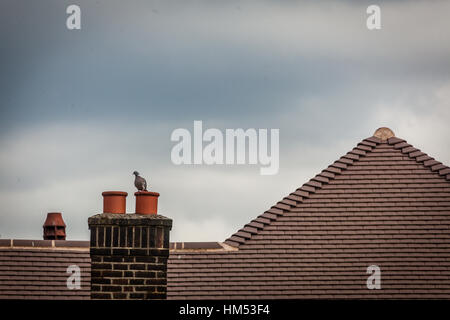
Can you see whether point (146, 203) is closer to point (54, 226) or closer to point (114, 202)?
point (114, 202)

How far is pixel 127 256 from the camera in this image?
1123 cm

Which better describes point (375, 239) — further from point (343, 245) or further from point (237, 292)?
point (237, 292)

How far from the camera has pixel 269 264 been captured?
56.9ft

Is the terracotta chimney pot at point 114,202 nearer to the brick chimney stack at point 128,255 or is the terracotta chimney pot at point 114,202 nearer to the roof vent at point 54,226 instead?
the brick chimney stack at point 128,255

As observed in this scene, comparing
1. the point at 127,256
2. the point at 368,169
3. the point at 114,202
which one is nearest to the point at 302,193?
the point at 368,169

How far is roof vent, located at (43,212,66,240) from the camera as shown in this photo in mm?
28266

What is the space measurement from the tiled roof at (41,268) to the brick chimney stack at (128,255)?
5.26 meters

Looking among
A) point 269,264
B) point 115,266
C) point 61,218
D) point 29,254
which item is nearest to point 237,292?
point 269,264

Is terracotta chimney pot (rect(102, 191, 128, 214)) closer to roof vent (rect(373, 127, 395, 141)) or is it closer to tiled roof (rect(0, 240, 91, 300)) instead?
tiled roof (rect(0, 240, 91, 300))

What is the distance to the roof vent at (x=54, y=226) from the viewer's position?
28.3 m

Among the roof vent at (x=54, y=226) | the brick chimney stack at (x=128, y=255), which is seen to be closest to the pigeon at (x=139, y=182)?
the brick chimney stack at (x=128, y=255)

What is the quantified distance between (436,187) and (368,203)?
1.55 metres

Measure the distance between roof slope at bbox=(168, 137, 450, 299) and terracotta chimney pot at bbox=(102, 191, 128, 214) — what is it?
18.0ft

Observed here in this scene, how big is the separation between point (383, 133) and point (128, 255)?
930 centimetres
